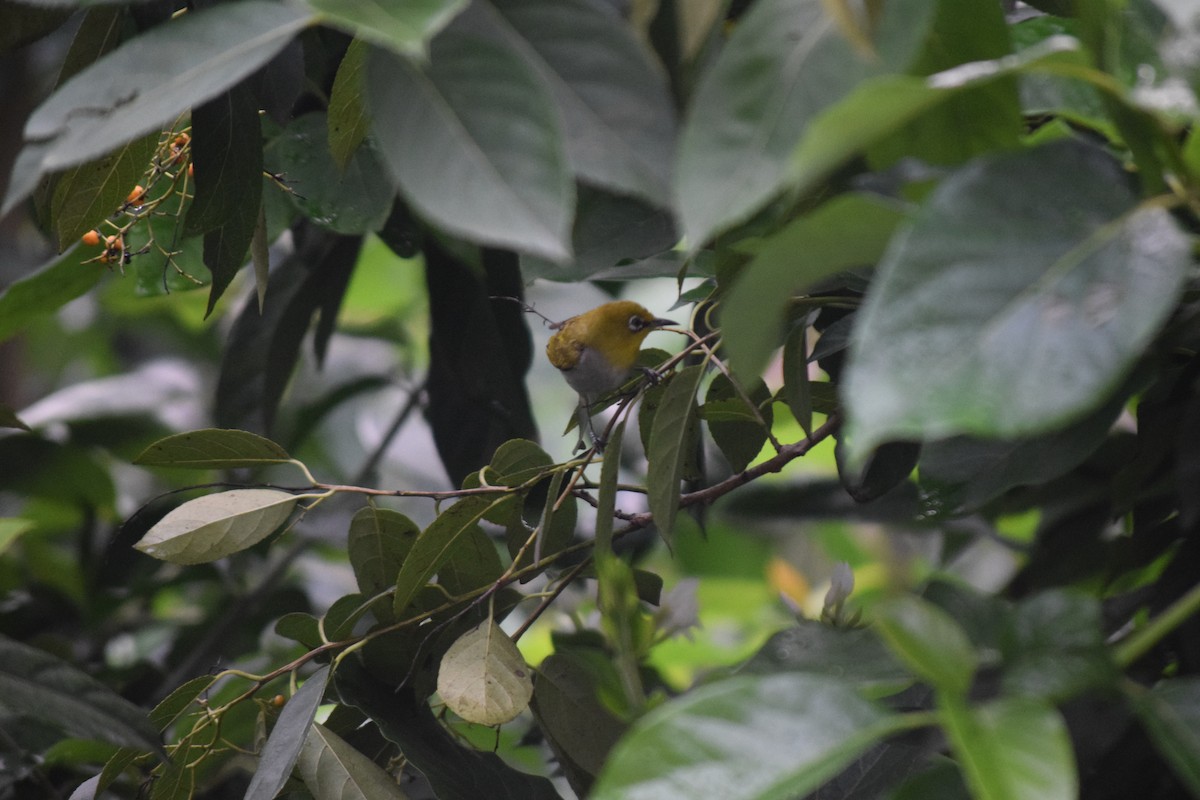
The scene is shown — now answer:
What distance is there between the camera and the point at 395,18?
0.36m

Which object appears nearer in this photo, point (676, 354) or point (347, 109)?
point (347, 109)

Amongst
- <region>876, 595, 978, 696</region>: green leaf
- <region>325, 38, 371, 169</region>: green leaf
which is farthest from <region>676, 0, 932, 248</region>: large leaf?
<region>325, 38, 371, 169</region>: green leaf

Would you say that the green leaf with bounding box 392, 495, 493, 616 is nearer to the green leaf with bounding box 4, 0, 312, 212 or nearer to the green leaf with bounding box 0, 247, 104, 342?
the green leaf with bounding box 4, 0, 312, 212

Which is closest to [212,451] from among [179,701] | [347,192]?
[179,701]

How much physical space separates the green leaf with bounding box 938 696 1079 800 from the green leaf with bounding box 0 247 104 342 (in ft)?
2.72

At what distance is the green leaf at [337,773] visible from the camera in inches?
23.7

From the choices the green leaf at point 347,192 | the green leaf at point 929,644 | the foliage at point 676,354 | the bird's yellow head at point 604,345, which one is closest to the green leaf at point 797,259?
the foliage at point 676,354

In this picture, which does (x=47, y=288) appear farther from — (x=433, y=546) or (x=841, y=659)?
(x=841, y=659)

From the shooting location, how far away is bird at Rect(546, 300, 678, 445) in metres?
1.12

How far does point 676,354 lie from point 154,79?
447mm

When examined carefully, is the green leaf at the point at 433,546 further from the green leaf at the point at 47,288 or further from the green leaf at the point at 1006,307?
the green leaf at the point at 47,288

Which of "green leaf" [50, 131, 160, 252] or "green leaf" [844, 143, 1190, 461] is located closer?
"green leaf" [844, 143, 1190, 461]

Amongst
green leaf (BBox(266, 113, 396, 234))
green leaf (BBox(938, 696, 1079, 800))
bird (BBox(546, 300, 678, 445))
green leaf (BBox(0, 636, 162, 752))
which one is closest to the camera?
green leaf (BBox(938, 696, 1079, 800))

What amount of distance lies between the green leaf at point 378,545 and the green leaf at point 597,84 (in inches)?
14.6
